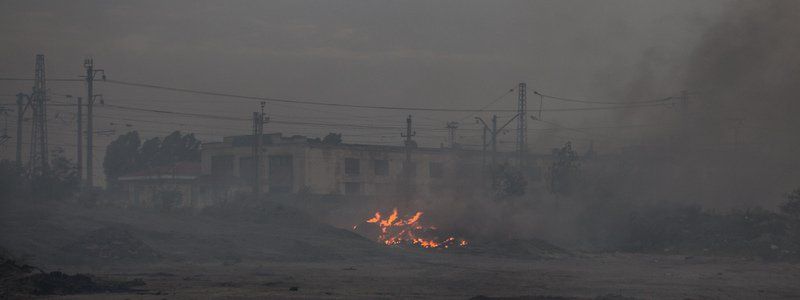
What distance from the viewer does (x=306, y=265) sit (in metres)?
40.6

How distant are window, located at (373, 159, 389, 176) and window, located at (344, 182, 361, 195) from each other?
2.97 m

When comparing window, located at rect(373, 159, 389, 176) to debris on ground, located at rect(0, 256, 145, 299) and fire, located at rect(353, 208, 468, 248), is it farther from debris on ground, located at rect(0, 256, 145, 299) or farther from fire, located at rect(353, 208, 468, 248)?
debris on ground, located at rect(0, 256, 145, 299)

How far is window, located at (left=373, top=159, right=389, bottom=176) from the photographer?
307 ft

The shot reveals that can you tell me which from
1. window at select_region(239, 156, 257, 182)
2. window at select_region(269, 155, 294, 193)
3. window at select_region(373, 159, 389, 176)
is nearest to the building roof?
window at select_region(239, 156, 257, 182)

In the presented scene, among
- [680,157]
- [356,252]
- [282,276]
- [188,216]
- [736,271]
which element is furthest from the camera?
[680,157]

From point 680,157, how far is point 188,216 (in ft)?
140

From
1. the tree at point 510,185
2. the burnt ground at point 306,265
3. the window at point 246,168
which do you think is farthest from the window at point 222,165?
the tree at point 510,185

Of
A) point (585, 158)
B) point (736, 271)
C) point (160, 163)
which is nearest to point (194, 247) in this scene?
point (736, 271)

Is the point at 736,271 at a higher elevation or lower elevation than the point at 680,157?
lower

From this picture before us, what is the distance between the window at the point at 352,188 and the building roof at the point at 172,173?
17.6 m

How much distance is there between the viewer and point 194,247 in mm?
44156

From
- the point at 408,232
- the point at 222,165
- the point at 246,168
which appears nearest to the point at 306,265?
the point at 408,232

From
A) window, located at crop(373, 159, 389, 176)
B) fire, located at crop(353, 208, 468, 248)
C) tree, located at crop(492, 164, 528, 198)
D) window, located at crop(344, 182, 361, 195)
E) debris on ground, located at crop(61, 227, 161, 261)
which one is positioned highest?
window, located at crop(373, 159, 389, 176)

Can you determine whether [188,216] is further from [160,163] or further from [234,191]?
[160,163]
